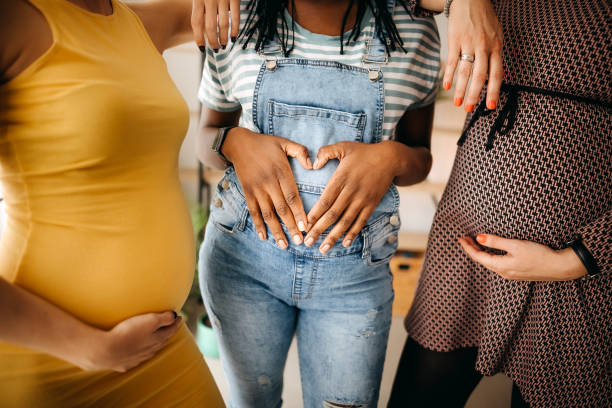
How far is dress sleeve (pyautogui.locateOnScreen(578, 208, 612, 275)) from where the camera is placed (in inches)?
30.1

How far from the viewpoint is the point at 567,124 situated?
2.54 ft

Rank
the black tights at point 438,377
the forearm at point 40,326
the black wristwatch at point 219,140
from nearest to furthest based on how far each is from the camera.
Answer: the forearm at point 40,326 < the black wristwatch at point 219,140 < the black tights at point 438,377

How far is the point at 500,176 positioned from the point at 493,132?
0.30 ft

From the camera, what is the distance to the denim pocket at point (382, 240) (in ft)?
2.90

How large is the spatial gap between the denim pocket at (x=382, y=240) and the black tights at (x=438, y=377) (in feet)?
1.18

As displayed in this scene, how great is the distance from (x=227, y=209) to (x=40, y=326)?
435 mm

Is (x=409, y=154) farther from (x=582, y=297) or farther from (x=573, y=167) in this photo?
(x=582, y=297)

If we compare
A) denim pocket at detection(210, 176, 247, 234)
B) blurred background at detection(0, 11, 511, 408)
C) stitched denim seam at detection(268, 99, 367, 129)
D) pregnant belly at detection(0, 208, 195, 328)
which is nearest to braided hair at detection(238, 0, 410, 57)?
stitched denim seam at detection(268, 99, 367, 129)

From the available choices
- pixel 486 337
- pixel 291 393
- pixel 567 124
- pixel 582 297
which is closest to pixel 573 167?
pixel 567 124

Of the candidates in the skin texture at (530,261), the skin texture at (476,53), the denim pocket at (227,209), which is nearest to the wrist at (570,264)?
the skin texture at (530,261)

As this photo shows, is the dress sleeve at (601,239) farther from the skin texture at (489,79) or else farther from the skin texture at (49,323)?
the skin texture at (49,323)

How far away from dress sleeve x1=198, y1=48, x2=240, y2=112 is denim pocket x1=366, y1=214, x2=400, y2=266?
45 cm

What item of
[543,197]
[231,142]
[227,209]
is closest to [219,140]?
[231,142]

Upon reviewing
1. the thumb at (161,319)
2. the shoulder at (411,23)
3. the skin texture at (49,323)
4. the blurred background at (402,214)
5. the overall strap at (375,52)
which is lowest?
the blurred background at (402,214)
